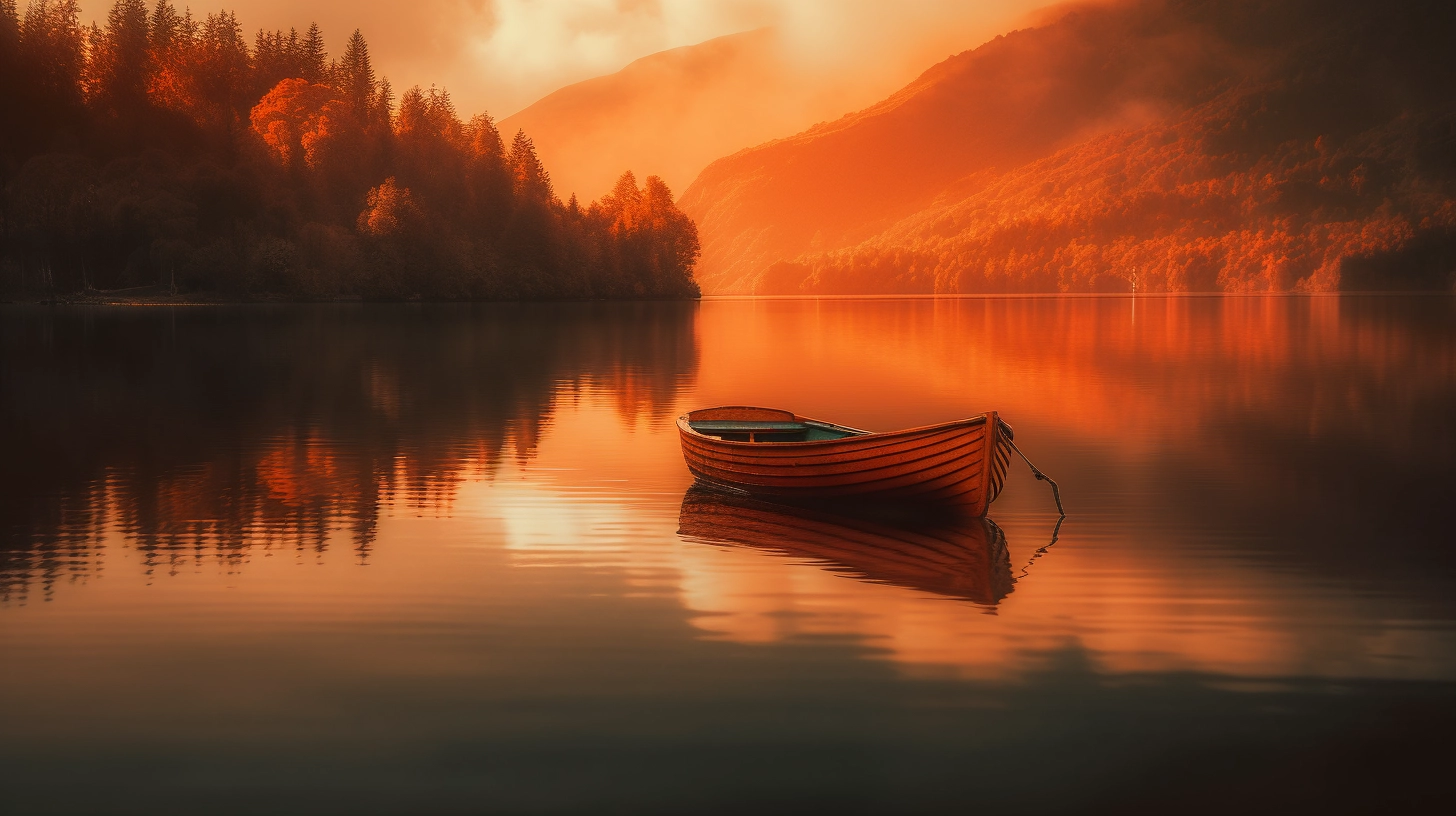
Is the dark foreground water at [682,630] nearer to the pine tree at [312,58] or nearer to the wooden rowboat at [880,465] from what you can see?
the wooden rowboat at [880,465]

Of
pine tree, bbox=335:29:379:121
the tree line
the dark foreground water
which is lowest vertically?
the dark foreground water

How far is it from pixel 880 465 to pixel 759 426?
549cm

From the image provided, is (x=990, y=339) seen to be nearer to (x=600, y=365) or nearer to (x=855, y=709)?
(x=600, y=365)

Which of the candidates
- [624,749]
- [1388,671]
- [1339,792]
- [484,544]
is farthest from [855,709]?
[484,544]

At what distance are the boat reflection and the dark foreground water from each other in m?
0.10

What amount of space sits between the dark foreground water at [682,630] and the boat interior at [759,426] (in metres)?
1.38

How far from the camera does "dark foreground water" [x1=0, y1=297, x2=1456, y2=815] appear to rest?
29.0 ft

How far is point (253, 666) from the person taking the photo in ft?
36.4

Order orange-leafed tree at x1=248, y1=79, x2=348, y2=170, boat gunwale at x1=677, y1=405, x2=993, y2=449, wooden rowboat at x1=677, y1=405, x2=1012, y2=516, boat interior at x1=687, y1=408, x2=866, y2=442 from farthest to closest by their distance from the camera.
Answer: orange-leafed tree at x1=248, y1=79, x2=348, y2=170 < boat interior at x1=687, y1=408, x2=866, y2=442 < wooden rowboat at x1=677, y1=405, x2=1012, y2=516 < boat gunwale at x1=677, y1=405, x2=993, y2=449

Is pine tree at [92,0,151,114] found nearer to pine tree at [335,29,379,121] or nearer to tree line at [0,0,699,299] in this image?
tree line at [0,0,699,299]

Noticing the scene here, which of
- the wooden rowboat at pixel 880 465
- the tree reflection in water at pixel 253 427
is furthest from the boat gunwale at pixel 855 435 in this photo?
the tree reflection in water at pixel 253 427

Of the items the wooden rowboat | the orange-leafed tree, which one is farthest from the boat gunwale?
the orange-leafed tree

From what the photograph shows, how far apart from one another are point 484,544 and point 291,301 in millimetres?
129155

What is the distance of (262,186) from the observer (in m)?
131
